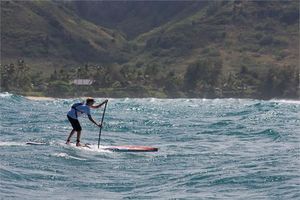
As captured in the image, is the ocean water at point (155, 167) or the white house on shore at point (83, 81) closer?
the ocean water at point (155, 167)

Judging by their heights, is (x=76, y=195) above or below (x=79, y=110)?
below

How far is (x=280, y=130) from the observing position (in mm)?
37938

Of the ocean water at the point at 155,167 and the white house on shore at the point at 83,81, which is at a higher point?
the white house on shore at the point at 83,81

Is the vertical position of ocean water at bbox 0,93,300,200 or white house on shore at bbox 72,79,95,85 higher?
white house on shore at bbox 72,79,95,85

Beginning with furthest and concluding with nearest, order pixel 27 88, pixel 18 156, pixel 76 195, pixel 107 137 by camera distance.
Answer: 1. pixel 27 88
2. pixel 107 137
3. pixel 18 156
4. pixel 76 195

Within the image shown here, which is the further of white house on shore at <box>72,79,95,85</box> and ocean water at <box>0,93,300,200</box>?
white house on shore at <box>72,79,95,85</box>

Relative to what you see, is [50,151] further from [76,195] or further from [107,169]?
[76,195]

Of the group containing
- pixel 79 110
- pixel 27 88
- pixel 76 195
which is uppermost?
pixel 27 88

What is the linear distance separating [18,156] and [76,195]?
655cm

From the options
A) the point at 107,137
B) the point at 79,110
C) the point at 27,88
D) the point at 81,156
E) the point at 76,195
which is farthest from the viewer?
the point at 27,88

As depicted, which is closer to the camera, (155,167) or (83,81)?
(155,167)

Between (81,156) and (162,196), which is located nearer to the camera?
(162,196)

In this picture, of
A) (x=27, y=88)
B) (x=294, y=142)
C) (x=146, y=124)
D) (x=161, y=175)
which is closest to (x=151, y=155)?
(x=161, y=175)

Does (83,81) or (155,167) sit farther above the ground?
(83,81)
